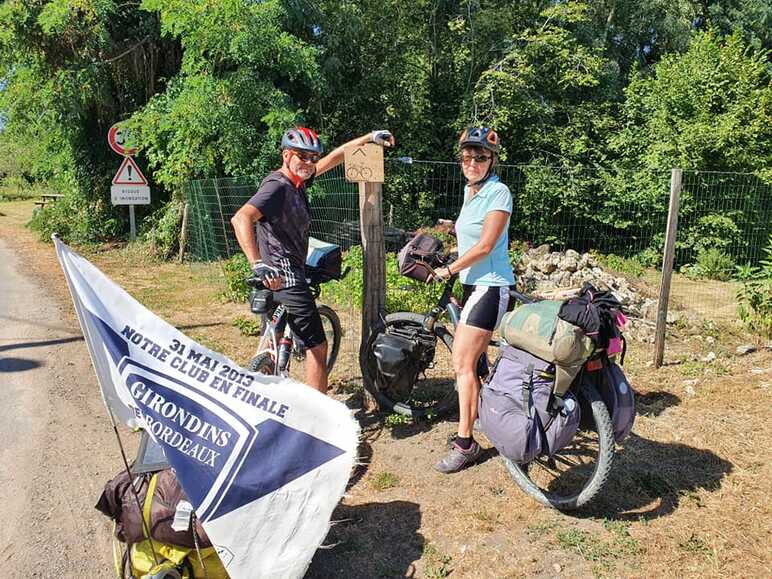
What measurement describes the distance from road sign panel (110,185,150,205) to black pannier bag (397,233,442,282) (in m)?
9.58

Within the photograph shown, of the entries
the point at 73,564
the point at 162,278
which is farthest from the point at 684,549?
the point at 162,278

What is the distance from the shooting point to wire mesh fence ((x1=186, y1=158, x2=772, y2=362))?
12.9 m

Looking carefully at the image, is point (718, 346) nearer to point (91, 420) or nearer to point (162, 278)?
point (91, 420)

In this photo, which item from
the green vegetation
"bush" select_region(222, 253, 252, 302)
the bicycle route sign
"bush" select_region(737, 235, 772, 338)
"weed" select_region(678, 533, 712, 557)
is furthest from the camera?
the green vegetation

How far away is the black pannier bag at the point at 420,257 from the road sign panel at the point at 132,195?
958 cm

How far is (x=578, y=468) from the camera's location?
3.68m

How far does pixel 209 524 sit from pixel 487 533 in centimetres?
152

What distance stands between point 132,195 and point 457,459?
1051cm

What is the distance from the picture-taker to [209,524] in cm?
221

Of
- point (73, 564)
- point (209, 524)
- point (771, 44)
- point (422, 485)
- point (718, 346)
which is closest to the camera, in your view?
point (209, 524)

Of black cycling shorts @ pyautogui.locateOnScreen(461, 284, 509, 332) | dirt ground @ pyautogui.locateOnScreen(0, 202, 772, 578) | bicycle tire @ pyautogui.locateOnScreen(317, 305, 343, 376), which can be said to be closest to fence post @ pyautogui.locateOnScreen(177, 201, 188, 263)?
dirt ground @ pyautogui.locateOnScreen(0, 202, 772, 578)

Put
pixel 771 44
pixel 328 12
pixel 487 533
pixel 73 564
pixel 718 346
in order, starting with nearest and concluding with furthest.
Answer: pixel 73 564, pixel 487 533, pixel 718 346, pixel 328 12, pixel 771 44

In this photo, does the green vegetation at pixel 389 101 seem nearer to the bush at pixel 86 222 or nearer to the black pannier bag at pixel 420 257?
the bush at pixel 86 222

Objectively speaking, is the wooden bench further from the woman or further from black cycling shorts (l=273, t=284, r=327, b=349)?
the woman
